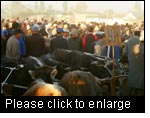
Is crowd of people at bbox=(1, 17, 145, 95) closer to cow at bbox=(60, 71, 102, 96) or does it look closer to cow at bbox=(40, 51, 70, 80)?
cow at bbox=(40, 51, 70, 80)

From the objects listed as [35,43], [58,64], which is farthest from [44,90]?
[35,43]

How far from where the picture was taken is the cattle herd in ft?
20.8

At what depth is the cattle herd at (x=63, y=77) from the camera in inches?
249

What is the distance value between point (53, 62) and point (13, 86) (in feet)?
4.63

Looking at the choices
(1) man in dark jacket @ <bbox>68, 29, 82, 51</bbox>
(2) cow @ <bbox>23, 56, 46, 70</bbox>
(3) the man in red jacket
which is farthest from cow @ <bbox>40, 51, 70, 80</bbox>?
(3) the man in red jacket

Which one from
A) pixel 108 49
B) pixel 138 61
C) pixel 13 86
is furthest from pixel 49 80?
pixel 108 49

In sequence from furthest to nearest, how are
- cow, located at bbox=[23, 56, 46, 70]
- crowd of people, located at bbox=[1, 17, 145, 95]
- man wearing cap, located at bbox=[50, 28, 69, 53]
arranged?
man wearing cap, located at bbox=[50, 28, 69, 53], crowd of people, located at bbox=[1, 17, 145, 95], cow, located at bbox=[23, 56, 46, 70]

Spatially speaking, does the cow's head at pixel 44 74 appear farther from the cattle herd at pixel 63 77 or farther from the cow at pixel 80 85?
the cow at pixel 80 85

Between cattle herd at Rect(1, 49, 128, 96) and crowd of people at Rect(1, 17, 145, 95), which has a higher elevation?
crowd of people at Rect(1, 17, 145, 95)

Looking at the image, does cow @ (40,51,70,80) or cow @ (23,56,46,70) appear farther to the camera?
cow @ (40,51,70,80)

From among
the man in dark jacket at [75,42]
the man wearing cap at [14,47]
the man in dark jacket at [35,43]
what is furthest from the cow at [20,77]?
the man in dark jacket at [75,42]

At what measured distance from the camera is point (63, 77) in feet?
22.2
